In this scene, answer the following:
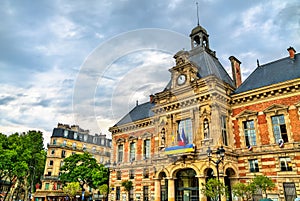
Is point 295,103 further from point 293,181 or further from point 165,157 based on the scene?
point 165,157

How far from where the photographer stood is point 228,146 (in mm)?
23234

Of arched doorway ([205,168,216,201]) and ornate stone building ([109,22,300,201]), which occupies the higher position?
ornate stone building ([109,22,300,201])

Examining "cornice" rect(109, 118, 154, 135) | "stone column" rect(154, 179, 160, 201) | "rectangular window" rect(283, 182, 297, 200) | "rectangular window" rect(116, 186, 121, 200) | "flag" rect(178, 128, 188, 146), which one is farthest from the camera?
"rectangular window" rect(116, 186, 121, 200)

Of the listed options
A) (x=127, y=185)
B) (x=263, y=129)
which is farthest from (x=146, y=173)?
(x=263, y=129)

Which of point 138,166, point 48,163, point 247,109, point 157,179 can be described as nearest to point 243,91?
point 247,109

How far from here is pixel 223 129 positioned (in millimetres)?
23656

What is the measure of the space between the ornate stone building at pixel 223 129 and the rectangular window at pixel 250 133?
0.09m

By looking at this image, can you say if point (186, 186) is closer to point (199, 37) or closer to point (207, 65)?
point (207, 65)

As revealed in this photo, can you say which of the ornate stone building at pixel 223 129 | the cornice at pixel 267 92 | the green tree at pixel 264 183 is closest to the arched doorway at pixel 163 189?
the ornate stone building at pixel 223 129

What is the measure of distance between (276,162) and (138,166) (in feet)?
52.8

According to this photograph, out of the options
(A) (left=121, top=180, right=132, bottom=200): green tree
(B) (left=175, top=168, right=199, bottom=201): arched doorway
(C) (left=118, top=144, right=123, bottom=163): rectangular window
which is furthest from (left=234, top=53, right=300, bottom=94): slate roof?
(C) (left=118, top=144, right=123, bottom=163): rectangular window

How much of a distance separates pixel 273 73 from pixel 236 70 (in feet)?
15.3

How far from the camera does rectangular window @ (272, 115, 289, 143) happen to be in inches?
843

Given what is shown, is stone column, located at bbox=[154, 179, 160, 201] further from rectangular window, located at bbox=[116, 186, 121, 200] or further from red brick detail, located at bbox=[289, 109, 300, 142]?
red brick detail, located at bbox=[289, 109, 300, 142]
